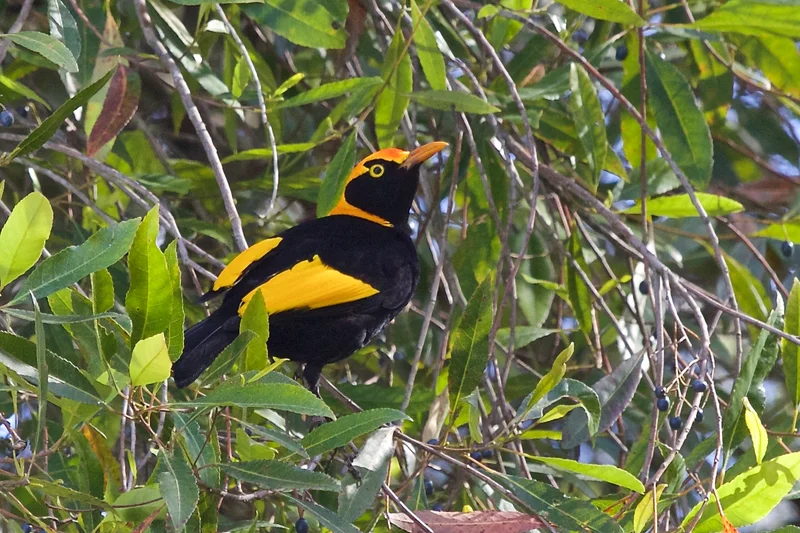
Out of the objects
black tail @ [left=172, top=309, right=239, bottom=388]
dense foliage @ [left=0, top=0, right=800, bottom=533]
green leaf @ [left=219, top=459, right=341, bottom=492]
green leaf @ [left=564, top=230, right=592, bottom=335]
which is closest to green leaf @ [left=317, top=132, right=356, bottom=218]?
dense foliage @ [left=0, top=0, right=800, bottom=533]

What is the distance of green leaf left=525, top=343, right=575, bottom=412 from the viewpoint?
2.32 meters

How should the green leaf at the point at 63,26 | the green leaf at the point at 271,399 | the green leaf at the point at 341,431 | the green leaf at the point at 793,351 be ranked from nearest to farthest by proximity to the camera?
1. the green leaf at the point at 271,399
2. the green leaf at the point at 341,431
3. the green leaf at the point at 793,351
4. the green leaf at the point at 63,26

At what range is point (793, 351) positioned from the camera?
273 cm

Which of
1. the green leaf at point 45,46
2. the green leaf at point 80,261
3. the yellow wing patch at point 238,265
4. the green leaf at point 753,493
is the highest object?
the green leaf at point 45,46

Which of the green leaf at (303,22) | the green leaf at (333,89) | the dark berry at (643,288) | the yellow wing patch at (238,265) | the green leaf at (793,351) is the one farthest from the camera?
the dark berry at (643,288)

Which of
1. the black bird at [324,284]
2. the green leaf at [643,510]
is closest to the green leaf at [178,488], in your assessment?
the black bird at [324,284]

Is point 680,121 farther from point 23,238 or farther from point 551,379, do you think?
point 23,238

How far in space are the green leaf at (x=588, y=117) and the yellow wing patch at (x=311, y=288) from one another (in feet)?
2.65

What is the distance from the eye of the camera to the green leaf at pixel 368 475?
2.21 metres

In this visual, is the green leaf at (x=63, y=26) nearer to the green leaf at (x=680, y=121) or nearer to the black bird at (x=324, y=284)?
the black bird at (x=324, y=284)

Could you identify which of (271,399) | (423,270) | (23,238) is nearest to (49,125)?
(23,238)

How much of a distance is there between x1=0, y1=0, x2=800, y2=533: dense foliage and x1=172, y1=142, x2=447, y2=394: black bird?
0.37 ft

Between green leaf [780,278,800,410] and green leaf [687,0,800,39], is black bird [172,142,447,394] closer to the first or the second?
green leaf [687,0,800,39]

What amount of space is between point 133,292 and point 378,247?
63.1 inches
